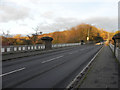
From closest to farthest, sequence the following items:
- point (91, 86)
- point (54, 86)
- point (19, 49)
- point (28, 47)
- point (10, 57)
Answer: point (91, 86) → point (54, 86) → point (10, 57) → point (19, 49) → point (28, 47)

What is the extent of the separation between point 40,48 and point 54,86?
19.6m

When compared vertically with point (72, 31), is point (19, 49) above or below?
below

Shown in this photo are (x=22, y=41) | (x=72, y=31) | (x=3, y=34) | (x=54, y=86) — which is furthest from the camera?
(x=72, y=31)

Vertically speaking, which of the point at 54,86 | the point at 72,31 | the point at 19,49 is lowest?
the point at 54,86

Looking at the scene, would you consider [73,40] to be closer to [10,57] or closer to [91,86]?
[10,57]

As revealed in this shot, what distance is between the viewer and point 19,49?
17031 millimetres

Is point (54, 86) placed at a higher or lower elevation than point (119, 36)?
lower

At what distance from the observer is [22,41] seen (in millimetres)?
39531

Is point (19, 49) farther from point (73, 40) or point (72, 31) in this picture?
point (72, 31)

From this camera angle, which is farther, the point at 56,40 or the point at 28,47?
the point at 56,40

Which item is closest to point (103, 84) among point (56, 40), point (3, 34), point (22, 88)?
point (22, 88)

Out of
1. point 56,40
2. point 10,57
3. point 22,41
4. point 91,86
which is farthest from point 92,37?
point 91,86

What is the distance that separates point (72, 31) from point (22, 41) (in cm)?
4572

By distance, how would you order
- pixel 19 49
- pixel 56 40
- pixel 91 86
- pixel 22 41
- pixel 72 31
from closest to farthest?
1. pixel 91 86
2. pixel 19 49
3. pixel 22 41
4. pixel 56 40
5. pixel 72 31
